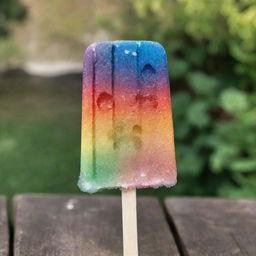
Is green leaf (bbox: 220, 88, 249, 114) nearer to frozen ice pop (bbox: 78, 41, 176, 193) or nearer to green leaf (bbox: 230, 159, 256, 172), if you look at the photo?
green leaf (bbox: 230, 159, 256, 172)

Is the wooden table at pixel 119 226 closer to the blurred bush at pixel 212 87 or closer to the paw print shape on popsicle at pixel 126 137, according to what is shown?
the paw print shape on popsicle at pixel 126 137

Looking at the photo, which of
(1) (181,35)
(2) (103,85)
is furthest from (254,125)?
(2) (103,85)

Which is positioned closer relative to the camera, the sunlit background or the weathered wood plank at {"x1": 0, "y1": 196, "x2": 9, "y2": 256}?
the weathered wood plank at {"x1": 0, "y1": 196, "x2": 9, "y2": 256}

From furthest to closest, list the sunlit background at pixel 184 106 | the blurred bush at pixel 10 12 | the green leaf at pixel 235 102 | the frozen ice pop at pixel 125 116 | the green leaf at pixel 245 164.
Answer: the blurred bush at pixel 10 12 → the sunlit background at pixel 184 106 → the green leaf at pixel 235 102 → the green leaf at pixel 245 164 → the frozen ice pop at pixel 125 116

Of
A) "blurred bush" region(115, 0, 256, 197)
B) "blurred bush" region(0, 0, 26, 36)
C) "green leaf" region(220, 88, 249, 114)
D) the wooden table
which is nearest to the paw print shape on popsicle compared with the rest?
the wooden table

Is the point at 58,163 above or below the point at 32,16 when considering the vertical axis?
below

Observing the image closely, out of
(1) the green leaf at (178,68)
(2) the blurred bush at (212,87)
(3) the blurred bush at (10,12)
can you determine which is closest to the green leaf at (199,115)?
(2) the blurred bush at (212,87)

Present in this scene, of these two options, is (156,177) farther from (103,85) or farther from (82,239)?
(82,239)
